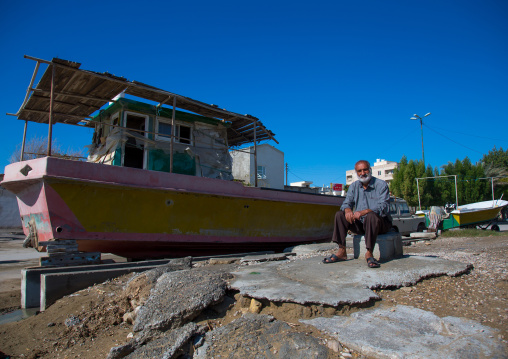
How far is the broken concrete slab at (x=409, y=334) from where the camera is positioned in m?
1.81

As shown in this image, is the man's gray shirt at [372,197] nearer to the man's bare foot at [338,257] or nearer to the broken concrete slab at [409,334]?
the man's bare foot at [338,257]

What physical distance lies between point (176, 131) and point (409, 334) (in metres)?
6.18

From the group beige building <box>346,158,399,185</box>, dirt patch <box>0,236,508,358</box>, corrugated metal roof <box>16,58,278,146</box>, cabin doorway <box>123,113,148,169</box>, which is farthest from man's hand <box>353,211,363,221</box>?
beige building <box>346,158,399,185</box>

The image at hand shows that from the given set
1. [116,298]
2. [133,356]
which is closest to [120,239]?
[116,298]

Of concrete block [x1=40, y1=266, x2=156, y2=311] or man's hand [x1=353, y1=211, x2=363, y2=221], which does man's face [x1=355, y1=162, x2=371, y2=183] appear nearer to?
man's hand [x1=353, y1=211, x2=363, y2=221]

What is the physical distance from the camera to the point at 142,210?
5402mm

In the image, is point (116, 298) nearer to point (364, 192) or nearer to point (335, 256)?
point (335, 256)

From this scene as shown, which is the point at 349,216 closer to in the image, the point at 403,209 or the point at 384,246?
the point at 384,246

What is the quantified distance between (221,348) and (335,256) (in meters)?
2.02

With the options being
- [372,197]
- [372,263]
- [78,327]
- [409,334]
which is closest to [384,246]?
[372,263]

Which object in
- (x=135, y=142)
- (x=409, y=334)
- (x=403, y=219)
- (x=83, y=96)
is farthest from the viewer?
(x=403, y=219)

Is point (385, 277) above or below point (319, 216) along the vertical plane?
below

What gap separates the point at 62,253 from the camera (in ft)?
14.8

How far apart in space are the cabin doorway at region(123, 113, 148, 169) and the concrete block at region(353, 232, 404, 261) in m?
4.59
